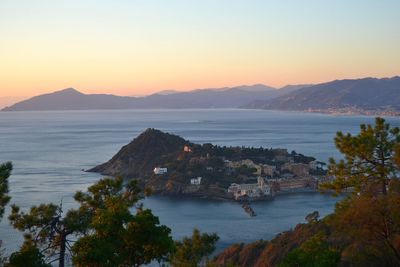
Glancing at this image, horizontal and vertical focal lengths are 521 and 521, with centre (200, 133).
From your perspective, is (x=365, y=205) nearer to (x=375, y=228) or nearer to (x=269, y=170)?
(x=375, y=228)

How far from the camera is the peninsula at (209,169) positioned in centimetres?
3158

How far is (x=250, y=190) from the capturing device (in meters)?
30.1

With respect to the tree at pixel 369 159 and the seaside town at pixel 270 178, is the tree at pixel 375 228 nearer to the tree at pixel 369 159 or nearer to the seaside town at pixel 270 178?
the tree at pixel 369 159

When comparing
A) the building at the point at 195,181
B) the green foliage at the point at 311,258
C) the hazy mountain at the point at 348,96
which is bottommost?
the building at the point at 195,181

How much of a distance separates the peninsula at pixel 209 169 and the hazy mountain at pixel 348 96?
119480 mm

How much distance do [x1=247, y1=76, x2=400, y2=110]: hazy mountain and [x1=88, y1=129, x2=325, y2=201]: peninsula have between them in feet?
392

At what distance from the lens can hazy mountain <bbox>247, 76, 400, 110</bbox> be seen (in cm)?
16441

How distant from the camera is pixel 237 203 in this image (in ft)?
93.6


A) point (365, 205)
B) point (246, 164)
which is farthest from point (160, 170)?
point (365, 205)

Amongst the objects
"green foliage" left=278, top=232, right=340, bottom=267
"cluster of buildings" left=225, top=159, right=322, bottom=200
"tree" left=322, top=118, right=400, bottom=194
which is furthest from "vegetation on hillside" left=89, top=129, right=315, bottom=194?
"green foliage" left=278, top=232, right=340, bottom=267

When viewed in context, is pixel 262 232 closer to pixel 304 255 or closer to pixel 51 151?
pixel 304 255

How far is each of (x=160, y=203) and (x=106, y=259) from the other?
2322 centimetres

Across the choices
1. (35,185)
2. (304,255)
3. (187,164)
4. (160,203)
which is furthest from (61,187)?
(304,255)

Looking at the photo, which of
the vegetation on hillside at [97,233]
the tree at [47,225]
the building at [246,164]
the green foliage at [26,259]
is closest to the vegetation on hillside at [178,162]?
the building at [246,164]
